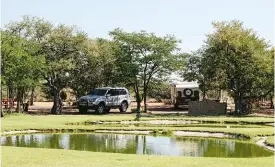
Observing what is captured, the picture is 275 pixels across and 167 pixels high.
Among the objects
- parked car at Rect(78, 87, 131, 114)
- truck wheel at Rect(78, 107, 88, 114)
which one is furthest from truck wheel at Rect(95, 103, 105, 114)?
truck wheel at Rect(78, 107, 88, 114)

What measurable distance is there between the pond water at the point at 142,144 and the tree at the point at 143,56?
61.4 ft

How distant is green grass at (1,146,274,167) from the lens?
36.4 feet

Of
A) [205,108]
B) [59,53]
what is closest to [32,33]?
[59,53]

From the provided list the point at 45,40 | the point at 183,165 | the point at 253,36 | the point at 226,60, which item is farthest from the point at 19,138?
the point at 253,36

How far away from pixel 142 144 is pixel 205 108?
19.1 metres

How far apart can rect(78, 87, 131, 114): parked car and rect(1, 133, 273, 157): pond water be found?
47.0ft

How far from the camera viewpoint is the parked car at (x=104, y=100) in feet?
115

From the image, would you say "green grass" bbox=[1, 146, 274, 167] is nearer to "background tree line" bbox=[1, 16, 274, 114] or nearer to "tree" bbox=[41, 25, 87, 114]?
"background tree line" bbox=[1, 16, 274, 114]

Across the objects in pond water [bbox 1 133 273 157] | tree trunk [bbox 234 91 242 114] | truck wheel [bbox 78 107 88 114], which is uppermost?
tree trunk [bbox 234 91 242 114]

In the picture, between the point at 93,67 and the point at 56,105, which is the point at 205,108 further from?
the point at 56,105

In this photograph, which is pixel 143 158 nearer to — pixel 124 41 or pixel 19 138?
pixel 19 138

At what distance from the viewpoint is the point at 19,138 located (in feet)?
61.5

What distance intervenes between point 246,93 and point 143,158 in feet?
90.0

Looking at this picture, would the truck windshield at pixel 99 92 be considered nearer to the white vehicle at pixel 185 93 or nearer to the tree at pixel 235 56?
the tree at pixel 235 56
